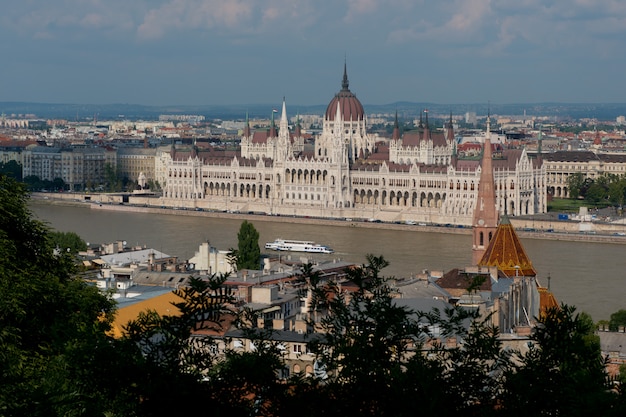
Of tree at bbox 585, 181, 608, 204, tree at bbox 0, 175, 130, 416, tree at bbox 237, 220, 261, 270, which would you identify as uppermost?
tree at bbox 0, 175, 130, 416

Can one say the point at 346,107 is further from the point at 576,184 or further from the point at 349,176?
the point at 576,184

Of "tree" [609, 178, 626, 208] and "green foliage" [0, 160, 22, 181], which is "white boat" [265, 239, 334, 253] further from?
"green foliage" [0, 160, 22, 181]

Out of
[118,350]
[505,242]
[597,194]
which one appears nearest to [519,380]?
[118,350]

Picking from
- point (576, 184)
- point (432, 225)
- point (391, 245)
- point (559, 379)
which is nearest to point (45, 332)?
point (559, 379)

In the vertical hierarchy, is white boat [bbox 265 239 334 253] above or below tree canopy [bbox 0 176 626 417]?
below

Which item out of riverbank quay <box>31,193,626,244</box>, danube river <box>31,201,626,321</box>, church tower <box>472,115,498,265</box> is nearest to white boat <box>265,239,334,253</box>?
danube river <box>31,201,626,321</box>

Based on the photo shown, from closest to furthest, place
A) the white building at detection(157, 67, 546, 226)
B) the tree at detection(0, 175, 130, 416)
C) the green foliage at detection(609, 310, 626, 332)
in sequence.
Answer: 1. the tree at detection(0, 175, 130, 416)
2. the green foliage at detection(609, 310, 626, 332)
3. the white building at detection(157, 67, 546, 226)

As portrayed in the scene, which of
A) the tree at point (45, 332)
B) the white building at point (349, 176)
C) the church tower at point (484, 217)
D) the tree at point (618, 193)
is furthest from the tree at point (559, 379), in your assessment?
the tree at point (618, 193)
